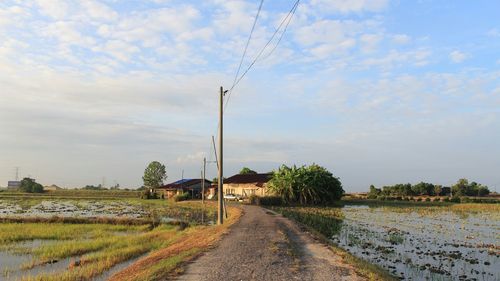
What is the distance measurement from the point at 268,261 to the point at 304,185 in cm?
4367

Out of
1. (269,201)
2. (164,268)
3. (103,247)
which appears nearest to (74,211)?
(269,201)

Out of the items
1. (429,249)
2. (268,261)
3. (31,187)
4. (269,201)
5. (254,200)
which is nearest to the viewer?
(268,261)

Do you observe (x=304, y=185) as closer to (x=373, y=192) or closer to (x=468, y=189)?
(x=373, y=192)

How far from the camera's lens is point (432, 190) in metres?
102

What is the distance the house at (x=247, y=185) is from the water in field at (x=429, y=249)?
35881mm

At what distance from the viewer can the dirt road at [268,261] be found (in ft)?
40.5

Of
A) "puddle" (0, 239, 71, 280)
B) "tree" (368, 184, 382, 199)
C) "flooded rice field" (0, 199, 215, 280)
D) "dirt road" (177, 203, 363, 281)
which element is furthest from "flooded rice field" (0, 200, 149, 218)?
"tree" (368, 184, 382, 199)

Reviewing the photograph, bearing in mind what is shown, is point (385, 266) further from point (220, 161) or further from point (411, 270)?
point (220, 161)

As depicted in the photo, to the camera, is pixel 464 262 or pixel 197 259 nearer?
pixel 197 259

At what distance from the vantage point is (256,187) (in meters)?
67.8

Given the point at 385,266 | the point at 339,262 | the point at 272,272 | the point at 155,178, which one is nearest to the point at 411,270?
the point at 385,266

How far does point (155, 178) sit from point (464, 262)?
12000 cm

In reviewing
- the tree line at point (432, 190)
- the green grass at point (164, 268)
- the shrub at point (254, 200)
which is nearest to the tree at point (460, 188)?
the tree line at point (432, 190)

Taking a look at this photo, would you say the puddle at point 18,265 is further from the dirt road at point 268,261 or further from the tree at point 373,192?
the tree at point 373,192
